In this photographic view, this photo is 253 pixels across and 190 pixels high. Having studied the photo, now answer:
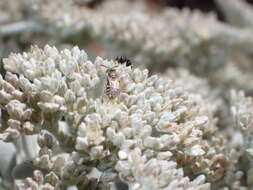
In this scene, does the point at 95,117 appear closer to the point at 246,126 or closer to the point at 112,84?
the point at 112,84

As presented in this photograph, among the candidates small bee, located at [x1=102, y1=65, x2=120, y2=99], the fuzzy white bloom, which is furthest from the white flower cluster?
small bee, located at [x1=102, y1=65, x2=120, y2=99]

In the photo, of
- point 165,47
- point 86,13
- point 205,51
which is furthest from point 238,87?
point 86,13

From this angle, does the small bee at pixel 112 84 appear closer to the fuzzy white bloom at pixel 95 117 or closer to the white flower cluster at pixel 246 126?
the fuzzy white bloom at pixel 95 117

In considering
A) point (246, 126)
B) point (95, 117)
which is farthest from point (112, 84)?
point (246, 126)

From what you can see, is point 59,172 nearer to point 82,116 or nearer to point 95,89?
point 82,116

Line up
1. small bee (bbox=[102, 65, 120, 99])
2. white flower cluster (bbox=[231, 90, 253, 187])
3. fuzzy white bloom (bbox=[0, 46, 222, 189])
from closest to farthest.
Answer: fuzzy white bloom (bbox=[0, 46, 222, 189]), small bee (bbox=[102, 65, 120, 99]), white flower cluster (bbox=[231, 90, 253, 187])

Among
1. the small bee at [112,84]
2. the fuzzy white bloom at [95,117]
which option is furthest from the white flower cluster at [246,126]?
the small bee at [112,84]

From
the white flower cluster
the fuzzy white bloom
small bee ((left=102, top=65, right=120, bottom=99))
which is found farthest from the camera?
the white flower cluster

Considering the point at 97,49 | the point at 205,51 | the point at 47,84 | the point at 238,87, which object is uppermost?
the point at 97,49

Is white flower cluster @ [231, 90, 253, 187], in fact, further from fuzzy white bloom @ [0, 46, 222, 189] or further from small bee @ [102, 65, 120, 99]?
small bee @ [102, 65, 120, 99]
